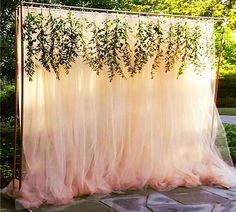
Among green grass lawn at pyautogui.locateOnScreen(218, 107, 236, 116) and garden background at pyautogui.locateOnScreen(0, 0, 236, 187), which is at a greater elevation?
garden background at pyautogui.locateOnScreen(0, 0, 236, 187)

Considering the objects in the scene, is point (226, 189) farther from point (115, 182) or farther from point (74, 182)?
point (74, 182)

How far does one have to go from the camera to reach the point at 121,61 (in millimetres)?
3830

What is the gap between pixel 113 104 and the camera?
12.6 feet

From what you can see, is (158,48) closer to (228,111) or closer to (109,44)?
(109,44)

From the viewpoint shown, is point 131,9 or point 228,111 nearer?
point 131,9

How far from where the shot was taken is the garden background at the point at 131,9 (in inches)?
218

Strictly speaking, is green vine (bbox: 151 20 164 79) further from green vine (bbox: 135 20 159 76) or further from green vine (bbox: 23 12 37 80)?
green vine (bbox: 23 12 37 80)

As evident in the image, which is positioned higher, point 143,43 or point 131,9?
point 131,9

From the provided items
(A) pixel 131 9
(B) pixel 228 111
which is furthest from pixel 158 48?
(B) pixel 228 111

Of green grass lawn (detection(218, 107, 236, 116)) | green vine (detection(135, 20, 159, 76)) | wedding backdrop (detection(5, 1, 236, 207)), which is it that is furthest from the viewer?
green grass lawn (detection(218, 107, 236, 116))

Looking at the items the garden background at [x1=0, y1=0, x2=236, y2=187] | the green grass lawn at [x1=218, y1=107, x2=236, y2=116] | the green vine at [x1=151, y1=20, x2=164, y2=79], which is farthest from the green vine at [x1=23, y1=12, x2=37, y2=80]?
the green grass lawn at [x1=218, y1=107, x2=236, y2=116]

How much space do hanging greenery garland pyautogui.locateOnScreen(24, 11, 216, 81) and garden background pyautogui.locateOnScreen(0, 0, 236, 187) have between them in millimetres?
1510

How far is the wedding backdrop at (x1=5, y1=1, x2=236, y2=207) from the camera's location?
11.5 feet

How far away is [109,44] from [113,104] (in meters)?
0.56
